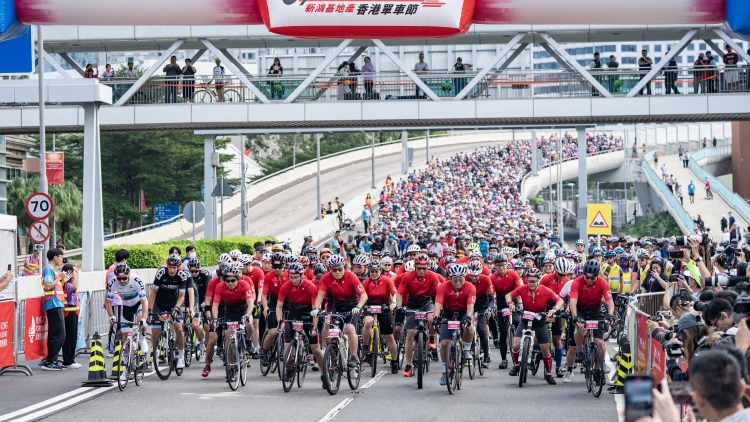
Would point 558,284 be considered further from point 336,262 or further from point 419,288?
point 336,262

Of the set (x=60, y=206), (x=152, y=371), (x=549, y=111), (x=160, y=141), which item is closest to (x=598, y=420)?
(x=152, y=371)

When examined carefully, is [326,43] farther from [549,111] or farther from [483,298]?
[483,298]

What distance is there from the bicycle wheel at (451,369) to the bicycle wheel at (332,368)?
141 cm

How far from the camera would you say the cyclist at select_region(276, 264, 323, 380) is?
16.6 meters

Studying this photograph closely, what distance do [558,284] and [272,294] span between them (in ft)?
14.6

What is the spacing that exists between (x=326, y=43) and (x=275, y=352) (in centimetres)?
2182

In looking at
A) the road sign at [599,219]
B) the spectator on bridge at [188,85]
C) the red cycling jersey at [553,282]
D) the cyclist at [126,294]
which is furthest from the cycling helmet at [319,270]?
the spectator on bridge at [188,85]

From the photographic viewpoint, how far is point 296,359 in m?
16.1

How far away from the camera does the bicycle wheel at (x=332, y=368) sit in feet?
50.8

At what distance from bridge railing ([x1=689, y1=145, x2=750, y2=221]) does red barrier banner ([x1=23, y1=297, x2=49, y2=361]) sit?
46.2m

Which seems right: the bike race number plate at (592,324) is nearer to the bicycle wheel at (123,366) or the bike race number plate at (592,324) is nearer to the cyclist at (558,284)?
the cyclist at (558,284)

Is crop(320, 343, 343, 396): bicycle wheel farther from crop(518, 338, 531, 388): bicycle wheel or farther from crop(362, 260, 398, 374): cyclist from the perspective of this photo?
crop(518, 338, 531, 388): bicycle wheel

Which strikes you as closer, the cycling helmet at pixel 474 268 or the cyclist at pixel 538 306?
the cyclist at pixel 538 306

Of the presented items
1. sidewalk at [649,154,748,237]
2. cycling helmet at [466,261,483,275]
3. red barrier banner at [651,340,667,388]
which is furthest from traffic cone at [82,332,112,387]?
sidewalk at [649,154,748,237]
